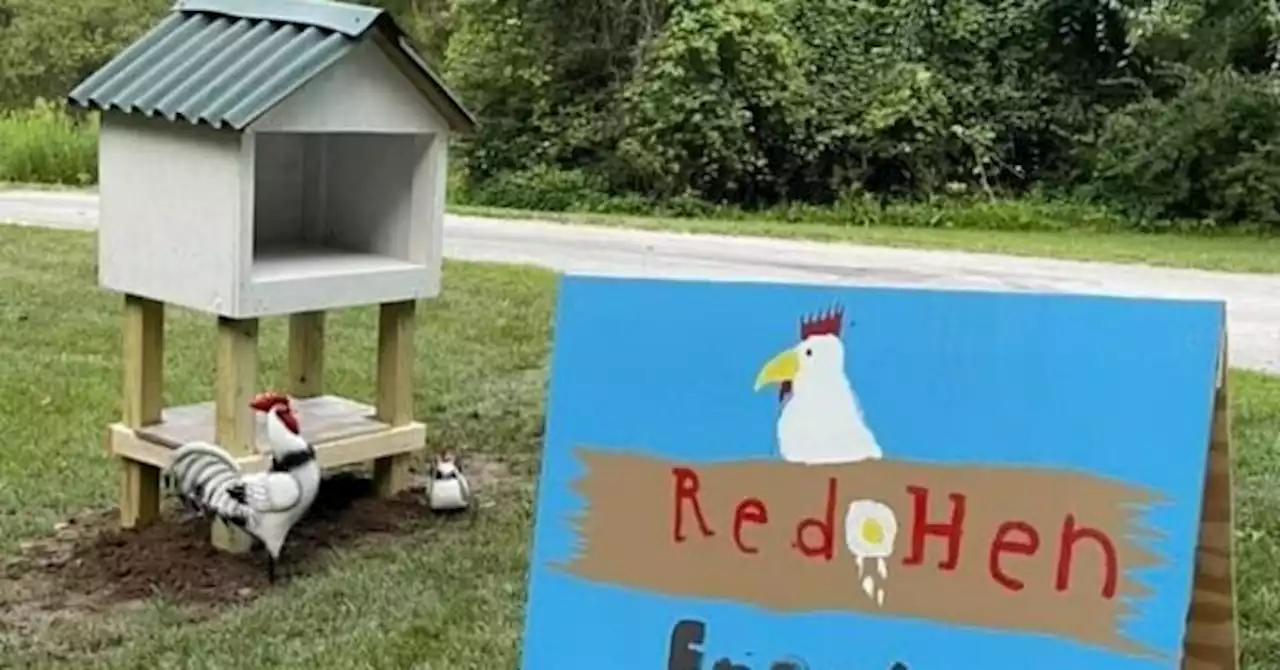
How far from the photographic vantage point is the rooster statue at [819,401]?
2.05 meters

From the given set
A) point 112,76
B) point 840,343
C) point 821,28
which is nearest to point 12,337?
point 112,76

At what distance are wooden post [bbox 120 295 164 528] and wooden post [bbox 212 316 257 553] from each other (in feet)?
0.92

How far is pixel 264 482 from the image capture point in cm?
379

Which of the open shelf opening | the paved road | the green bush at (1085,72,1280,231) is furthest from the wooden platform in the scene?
the green bush at (1085,72,1280,231)

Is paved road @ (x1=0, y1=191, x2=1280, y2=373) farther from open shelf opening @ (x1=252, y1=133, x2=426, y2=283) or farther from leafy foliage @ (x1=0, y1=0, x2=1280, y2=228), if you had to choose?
open shelf opening @ (x1=252, y1=133, x2=426, y2=283)

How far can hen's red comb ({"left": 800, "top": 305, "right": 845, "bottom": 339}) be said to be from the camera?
2.07 meters

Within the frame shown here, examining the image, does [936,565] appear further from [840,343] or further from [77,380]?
[77,380]

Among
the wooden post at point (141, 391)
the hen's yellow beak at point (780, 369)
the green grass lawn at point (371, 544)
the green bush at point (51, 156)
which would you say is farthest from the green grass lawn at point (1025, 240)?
the hen's yellow beak at point (780, 369)

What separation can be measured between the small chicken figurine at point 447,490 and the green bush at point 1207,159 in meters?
12.4

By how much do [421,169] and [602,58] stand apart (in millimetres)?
12928

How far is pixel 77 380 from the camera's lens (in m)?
6.03

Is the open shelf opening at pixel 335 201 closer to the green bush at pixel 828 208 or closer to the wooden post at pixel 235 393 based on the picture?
the wooden post at pixel 235 393

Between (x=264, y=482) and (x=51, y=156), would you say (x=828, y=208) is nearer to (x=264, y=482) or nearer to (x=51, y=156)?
(x=51, y=156)

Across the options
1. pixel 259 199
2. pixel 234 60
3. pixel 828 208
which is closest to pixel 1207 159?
pixel 828 208
